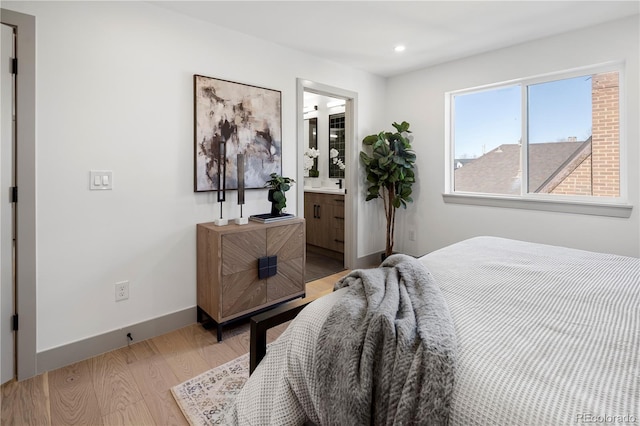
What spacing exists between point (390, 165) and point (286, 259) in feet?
5.68

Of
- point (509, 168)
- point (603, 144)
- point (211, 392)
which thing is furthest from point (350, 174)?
point (211, 392)

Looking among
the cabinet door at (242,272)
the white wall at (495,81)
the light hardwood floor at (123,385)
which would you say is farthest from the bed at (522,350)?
the white wall at (495,81)

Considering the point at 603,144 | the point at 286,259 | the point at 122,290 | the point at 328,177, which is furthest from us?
the point at 328,177

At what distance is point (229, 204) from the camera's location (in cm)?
280

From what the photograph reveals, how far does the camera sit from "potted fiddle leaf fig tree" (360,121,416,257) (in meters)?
3.80

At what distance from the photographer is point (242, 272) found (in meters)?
2.48

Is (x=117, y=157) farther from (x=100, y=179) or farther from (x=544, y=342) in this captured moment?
(x=544, y=342)

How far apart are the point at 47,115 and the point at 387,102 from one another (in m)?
3.48

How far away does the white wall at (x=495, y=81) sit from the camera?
8.76 ft

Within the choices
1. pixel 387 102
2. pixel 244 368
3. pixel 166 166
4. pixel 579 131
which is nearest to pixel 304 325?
pixel 244 368

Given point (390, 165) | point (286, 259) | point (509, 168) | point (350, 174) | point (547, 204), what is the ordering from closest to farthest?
1. point (286, 259)
2. point (547, 204)
3. point (509, 168)
4. point (390, 165)
5. point (350, 174)

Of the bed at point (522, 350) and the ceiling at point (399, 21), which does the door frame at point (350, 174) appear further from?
the bed at point (522, 350)

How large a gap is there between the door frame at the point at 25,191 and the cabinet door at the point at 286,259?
1.45 metres

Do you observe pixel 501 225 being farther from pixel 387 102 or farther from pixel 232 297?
pixel 232 297
